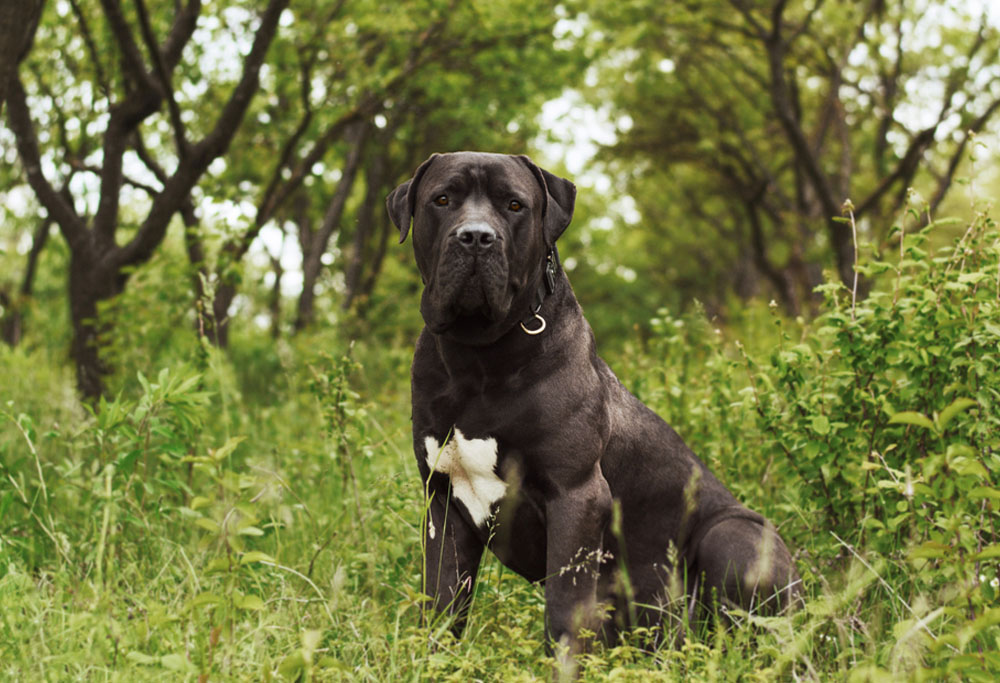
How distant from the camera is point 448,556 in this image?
124 inches

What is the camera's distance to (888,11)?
470 inches

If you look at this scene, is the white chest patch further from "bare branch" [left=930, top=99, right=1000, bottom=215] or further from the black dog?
"bare branch" [left=930, top=99, right=1000, bottom=215]

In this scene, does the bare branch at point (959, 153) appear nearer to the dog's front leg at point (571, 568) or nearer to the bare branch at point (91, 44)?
the bare branch at point (91, 44)

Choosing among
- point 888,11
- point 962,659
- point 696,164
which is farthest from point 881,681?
point 696,164

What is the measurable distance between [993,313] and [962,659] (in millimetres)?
1576

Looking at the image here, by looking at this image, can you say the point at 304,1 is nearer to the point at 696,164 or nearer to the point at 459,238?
the point at 459,238

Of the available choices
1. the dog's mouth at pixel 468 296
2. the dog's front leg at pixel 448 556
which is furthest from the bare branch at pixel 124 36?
the dog's front leg at pixel 448 556

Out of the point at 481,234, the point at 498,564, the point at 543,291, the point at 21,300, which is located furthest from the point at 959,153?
the point at 21,300

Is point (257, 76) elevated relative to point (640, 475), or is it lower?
elevated

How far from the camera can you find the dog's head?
2840mm

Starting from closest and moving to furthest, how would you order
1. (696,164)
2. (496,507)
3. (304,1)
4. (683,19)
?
1. (496,507)
2. (304,1)
3. (683,19)
4. (696,164)

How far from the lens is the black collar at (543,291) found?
2997 mm

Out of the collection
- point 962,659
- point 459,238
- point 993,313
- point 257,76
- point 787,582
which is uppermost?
point 257,76

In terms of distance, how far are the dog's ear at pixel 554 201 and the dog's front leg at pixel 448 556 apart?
94 cm
